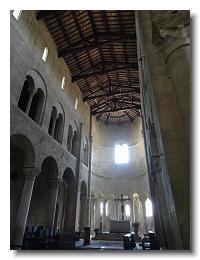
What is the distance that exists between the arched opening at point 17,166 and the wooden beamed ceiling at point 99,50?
637cm

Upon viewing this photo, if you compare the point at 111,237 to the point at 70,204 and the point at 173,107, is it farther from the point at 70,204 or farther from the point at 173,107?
the point at 173,107

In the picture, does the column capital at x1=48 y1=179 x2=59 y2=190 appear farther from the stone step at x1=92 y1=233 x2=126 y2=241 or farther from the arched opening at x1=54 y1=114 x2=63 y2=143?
the stone step at x1=92 y1=233 x2=126 y2=241

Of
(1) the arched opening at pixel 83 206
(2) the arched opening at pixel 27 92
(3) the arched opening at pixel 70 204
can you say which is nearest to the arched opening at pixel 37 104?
(2) the arched opening at pixel 27 92

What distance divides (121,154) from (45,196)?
13236 millimetres

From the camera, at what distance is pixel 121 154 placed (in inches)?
989

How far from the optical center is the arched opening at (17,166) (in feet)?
32.0

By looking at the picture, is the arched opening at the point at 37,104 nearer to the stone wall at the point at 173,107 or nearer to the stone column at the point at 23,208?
the stone column at the point at 23,208

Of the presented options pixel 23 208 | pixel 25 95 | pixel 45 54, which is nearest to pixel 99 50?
pixel 45 54

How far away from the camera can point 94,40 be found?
14523 mm

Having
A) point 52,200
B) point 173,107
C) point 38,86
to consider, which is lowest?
point 52,200

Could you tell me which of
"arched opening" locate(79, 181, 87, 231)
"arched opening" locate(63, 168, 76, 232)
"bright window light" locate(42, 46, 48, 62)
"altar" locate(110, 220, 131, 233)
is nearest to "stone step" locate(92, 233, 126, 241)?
"altar" locate(110, 220, 131, 233)

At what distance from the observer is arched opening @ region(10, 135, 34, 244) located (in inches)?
384
